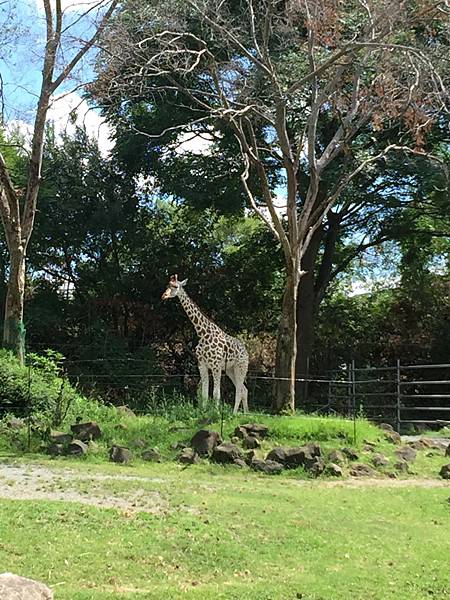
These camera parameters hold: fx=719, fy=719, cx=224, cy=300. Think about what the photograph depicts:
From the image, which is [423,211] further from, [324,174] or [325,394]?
[325,394]

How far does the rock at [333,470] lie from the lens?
1041 centimetres

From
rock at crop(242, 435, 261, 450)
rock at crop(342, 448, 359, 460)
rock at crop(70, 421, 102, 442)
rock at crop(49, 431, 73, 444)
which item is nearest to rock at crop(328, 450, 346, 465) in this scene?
rock at crop(342, 448, 359, 460)

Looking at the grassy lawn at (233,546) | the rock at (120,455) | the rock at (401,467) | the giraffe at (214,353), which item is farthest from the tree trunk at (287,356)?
the grassy lawn at (233,546)

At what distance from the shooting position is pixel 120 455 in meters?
10.4

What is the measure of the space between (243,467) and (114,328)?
12.4 m

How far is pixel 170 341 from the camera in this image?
22.7 m

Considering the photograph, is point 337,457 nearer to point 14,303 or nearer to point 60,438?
point 60,438

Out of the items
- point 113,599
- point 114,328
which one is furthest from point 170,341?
point 113,599

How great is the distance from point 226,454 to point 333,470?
1574 mm

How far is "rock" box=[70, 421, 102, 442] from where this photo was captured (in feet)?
37.0

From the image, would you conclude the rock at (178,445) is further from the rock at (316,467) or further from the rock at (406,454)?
the rock at (406,454)

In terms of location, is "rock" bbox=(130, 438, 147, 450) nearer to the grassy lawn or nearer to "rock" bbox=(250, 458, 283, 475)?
"rock" bbox=(250, 458, 283, 475)

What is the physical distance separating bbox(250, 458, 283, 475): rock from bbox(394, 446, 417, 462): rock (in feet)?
8.11

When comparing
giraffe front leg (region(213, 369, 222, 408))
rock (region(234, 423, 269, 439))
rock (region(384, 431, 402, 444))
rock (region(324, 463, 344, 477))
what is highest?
giraffe front leg (region(213, 369, 222, 408))
